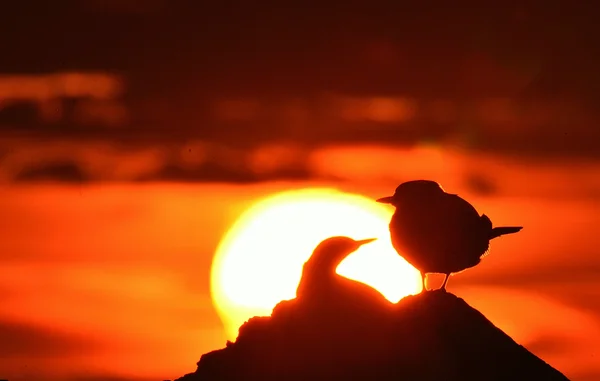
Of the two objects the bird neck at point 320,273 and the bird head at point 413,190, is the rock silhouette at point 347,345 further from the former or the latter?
the bird head at point 413,190

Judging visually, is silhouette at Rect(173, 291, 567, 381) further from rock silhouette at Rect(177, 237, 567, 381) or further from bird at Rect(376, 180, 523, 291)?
bird at Rect(376, 180, 523, 291)

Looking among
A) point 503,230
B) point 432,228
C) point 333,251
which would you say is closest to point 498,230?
point 503,230

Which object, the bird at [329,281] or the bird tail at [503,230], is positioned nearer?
the bird at [329,281]

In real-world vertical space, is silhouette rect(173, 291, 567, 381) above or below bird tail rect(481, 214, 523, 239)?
below

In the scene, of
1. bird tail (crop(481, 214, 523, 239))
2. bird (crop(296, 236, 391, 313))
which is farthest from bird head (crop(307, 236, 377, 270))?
bird tail (crop(481, 214, 523, 239))

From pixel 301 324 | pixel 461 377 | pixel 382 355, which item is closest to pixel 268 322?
pixel 301 324

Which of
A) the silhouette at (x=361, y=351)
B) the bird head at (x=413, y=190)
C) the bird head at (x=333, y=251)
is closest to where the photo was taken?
the silhouette at (x=361, y=351)

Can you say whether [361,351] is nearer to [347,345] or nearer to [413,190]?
[347,345]

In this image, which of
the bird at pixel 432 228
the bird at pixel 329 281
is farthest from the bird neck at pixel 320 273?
the bird at pixel 432 228
